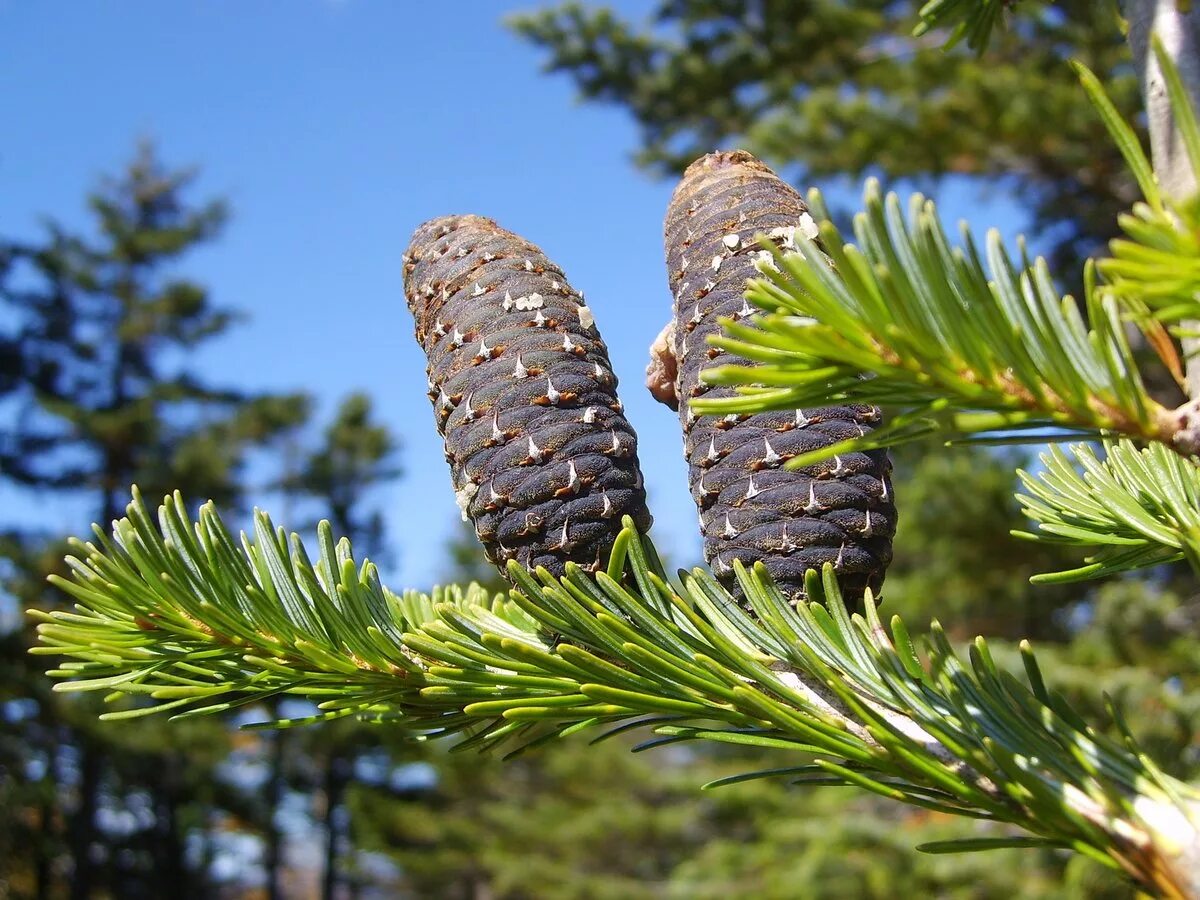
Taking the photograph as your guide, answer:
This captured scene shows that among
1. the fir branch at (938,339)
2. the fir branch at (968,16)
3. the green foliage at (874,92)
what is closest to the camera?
the fir branch at (938,339)

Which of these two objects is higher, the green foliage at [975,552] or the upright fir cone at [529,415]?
the green foliage at [975,552]

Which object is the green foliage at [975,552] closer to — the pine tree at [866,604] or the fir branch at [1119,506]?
the fir branch at [1119,506]

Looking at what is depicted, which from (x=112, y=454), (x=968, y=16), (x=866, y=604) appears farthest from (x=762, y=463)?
(x=112, y=454)

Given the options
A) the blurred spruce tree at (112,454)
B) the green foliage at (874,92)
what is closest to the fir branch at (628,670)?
the green foliage at (874,92)

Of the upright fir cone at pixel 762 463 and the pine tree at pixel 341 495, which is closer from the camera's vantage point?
the upright fir cone at pixel 762 463

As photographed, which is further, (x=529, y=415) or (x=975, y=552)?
(x=975, y=552)

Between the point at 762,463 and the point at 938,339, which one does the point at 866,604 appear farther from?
the point at 938,339

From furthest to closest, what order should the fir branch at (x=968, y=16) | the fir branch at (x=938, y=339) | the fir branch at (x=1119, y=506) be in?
the fir branch at (x=968, y=16), the fir branch at (x=1119, y=506), the fir branch at (x=938, y=339)

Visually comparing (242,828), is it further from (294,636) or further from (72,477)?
(294,636)
